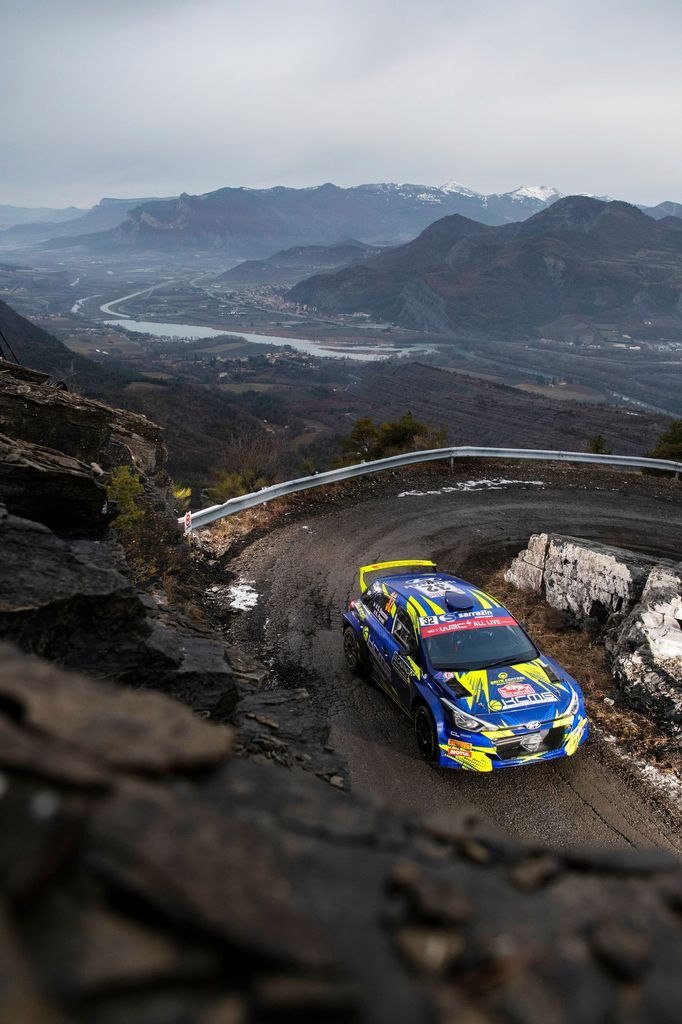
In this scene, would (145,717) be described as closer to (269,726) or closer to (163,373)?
(269,726)

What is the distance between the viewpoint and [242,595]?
11438 mm

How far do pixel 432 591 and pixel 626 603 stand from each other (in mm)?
3508

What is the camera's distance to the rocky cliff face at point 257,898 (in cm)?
199

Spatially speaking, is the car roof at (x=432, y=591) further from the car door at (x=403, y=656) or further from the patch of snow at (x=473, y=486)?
the patch of snow at (x=473, y=486)

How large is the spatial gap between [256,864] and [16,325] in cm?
15401

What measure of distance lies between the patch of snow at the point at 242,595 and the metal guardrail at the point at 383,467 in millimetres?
1921

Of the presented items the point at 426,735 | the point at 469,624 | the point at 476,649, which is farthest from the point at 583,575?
the point at 426,735

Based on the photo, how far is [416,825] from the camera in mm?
3164

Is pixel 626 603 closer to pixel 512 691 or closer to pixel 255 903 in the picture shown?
pixel 512 691

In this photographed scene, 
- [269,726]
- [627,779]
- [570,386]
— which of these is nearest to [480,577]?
[627,779]

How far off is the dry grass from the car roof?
70.7 inches

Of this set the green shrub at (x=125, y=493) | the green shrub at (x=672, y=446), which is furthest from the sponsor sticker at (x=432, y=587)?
the green shrub at (x=672, y=446)

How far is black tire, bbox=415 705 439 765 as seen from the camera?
270 inches

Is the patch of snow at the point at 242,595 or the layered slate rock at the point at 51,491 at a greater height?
the layered slate rock at the point at 51,491
